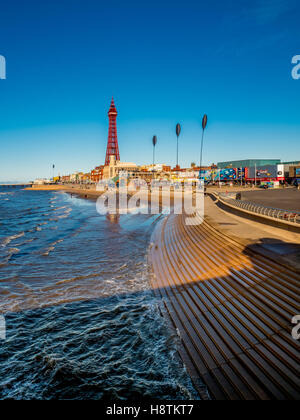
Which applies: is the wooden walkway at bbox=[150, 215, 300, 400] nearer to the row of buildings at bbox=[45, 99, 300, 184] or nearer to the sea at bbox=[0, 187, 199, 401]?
the sea at bbox=[0, 187, 199, 401]

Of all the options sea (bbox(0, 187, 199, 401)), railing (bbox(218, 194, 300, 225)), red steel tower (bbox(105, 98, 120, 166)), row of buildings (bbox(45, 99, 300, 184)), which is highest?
red steel tower (bbox(105, 98, 120, 166))

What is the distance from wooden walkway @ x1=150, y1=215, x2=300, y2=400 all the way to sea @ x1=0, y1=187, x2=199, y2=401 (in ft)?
1.81

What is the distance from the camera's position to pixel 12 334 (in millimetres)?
7512

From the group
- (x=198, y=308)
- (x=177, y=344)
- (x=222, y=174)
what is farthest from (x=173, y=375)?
(x=222, y=174)

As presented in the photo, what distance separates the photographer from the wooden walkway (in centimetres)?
466

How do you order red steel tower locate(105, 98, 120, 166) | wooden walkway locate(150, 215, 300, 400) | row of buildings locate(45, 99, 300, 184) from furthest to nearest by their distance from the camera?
1. red steel tower locate(105, 98, 120, 166)
2. row of buildings locate(45, 99, 300, 184)
3. wooden walkway locate(150, 215, 300, 400)

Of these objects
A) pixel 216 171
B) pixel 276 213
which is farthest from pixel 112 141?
pixel 276 213

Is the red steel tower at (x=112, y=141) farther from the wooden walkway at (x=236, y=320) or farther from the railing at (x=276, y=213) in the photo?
the wooden walkway at (x=236, y=320)

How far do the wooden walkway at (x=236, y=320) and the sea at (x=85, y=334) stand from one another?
0.55 m

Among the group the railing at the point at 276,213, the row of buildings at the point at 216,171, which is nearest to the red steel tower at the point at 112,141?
the row of buildings at the point at 216,171

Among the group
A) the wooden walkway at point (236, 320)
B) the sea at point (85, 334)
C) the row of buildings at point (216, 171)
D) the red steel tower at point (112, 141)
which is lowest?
the sea at point (85, 334)

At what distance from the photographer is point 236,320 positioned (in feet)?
21.0

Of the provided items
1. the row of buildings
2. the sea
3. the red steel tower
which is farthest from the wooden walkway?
the red steel tower

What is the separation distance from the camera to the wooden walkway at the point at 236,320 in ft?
15.3
